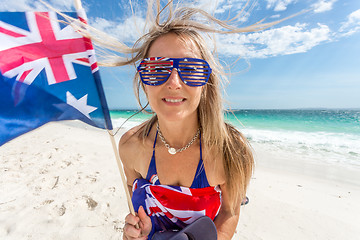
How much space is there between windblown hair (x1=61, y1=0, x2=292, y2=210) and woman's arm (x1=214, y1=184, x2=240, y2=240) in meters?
0.07

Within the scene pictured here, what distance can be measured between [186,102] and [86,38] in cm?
78

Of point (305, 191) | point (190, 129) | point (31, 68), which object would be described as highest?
point (31, 68)

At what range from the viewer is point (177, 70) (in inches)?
52.2

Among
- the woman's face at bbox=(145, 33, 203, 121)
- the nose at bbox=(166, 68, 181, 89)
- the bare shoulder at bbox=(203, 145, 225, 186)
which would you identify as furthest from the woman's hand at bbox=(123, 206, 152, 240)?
the nose at bbox=(166, 68, 181, 89)

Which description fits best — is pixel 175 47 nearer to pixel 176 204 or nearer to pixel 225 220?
pixel 176 204

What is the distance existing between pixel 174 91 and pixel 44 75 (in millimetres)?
817

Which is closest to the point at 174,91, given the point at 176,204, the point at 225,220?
the point at 176,204

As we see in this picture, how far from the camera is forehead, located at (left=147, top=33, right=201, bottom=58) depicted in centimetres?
138

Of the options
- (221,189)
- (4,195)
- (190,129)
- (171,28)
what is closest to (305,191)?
(221,189)

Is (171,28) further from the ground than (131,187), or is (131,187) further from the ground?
(171,28)

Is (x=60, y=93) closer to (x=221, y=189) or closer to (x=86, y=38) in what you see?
(x=86, y=38)

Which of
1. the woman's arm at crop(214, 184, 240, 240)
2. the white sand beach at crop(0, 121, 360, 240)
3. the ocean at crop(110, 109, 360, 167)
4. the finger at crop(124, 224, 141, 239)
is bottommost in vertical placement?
the ocean at crop(110, 109, 360, 167)

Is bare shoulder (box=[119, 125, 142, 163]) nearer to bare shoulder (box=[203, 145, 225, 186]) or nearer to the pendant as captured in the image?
the pendant

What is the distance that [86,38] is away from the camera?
1183 mm
